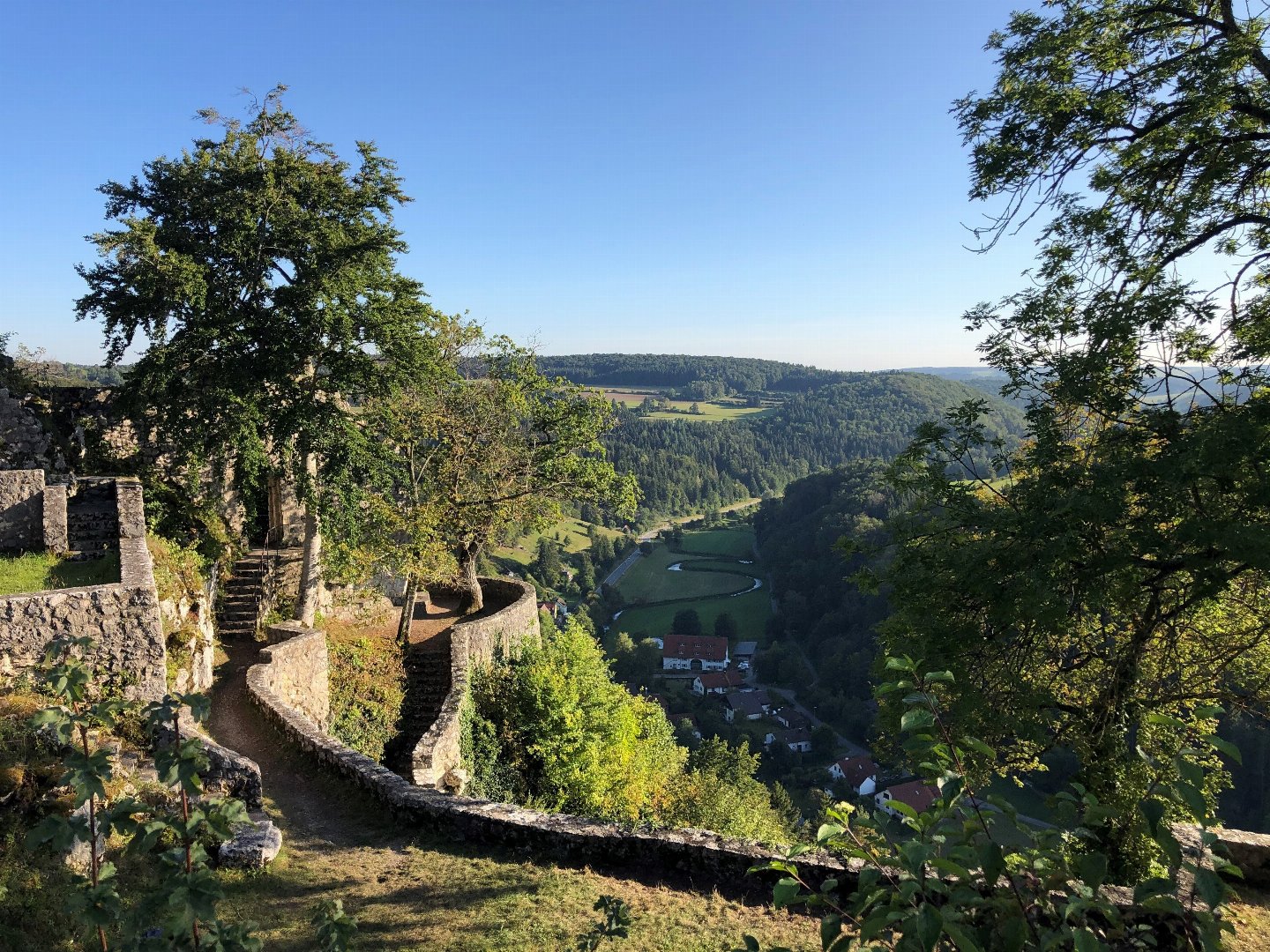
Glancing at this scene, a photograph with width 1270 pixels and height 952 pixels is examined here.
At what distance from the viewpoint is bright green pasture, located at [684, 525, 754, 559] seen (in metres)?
118

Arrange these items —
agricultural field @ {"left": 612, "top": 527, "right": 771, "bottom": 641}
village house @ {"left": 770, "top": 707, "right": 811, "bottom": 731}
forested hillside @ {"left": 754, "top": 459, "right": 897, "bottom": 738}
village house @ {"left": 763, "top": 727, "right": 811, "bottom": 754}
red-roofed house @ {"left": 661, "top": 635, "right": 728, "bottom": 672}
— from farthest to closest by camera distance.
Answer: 1. agricultural field @ {"left": 612, "top": 527, "right": 771, "bottom": 641}
2. red-roofed house @ {"left": 661, "top": 635, "right": 728, "bottom": 672}
3. forested hillside @ {"left": 754, "top": 459, "right": 897, "bottom": 738}
4. village house @ {"left": 770, "top": 707, "right": 811, "bottom": 731}
5. village house @ {"left": 763, "top": 727, "right": 811, "bottom": 754}

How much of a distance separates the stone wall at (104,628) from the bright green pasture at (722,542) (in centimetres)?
10972

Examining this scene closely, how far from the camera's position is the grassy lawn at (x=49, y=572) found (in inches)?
365

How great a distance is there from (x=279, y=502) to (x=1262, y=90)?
17.7m

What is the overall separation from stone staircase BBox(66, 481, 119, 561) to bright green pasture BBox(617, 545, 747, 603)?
3499 inches

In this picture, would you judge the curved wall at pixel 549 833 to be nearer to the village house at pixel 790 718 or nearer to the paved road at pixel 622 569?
the village house at pixel 790 718

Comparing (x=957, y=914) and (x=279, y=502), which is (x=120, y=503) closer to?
(x=279, y=502)

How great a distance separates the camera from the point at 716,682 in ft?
249

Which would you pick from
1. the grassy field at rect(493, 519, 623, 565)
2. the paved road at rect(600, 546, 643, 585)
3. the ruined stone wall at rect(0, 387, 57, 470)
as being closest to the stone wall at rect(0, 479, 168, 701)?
the ruined stone wall at rect(0, 387, 57, 470)

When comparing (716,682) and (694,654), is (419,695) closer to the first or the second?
(716,682)

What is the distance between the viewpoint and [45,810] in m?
5.89

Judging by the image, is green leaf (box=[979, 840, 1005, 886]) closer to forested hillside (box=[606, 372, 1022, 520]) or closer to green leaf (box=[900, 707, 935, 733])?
green leaf (box=[900, 707, 935, 733])

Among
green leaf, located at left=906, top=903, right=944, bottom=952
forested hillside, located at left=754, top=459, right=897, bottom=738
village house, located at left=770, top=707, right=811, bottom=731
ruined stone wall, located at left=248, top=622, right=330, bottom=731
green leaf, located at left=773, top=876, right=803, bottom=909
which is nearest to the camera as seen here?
green leaf, located at left=906, top=903, right=944, bottom=952

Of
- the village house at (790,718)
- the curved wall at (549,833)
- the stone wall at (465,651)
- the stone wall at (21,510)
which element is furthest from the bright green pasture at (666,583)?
the curved wall at (549,833)
